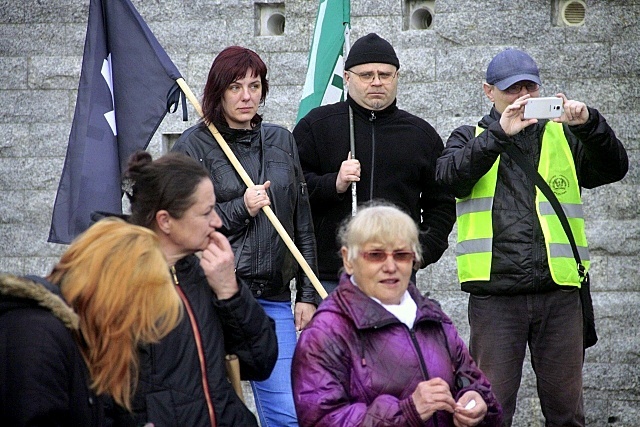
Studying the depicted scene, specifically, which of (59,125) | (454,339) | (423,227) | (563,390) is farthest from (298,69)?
(454,339)

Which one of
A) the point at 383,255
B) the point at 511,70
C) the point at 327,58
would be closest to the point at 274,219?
the point at 383,255

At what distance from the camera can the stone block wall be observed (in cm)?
727

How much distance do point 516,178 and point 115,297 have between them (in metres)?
2.70

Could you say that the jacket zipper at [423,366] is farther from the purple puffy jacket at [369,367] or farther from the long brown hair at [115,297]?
the long brown hair at [115,297]

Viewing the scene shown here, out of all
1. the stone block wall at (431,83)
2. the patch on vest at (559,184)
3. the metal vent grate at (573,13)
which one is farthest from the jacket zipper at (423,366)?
the metal vent grate at (573,13)

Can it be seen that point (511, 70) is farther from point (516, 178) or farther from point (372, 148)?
point (372, 148)

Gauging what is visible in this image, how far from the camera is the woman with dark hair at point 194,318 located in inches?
148

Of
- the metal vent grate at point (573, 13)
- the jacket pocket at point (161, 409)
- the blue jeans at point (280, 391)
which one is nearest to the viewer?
the jacket pocket at point (161, 409)

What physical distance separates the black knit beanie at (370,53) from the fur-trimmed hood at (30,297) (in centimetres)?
299

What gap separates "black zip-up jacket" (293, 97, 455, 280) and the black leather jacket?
1.11 ft

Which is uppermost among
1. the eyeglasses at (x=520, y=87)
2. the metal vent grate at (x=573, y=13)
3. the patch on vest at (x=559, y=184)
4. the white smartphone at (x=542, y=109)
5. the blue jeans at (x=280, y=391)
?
the metal vent grate at (x=573, y=13)

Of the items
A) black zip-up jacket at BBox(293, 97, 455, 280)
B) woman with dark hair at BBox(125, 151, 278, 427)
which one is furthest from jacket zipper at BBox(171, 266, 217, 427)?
black zip-up jacket at BBox(293, 97, 455, 280)

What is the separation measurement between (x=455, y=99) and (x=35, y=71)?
9.30 feet

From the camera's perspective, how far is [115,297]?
3350 millimetres
